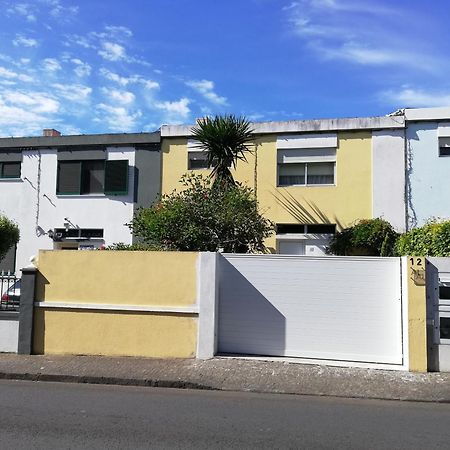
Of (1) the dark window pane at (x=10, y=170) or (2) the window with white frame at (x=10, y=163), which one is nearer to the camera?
(2) the window with white frame at (x=10, y=163)

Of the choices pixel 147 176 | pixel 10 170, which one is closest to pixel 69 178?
pixel 10 170

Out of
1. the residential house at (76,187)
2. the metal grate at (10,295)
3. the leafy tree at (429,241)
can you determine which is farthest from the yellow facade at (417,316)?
the residential house at (76,187)

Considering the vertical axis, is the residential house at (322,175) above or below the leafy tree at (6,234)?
above

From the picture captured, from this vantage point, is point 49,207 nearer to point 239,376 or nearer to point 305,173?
point 305,173

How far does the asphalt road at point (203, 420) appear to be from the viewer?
5047mm

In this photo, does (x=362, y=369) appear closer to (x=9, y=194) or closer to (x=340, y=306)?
(x=340, y=306)

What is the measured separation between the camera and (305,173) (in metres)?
18.2

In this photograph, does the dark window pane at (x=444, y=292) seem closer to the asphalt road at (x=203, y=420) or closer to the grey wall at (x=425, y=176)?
the asphalt road at (x=203, y=420)

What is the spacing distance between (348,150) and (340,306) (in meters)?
9.64

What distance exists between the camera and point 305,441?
16.8 feet

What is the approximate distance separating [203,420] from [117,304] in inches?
167

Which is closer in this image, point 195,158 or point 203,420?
point 203,420

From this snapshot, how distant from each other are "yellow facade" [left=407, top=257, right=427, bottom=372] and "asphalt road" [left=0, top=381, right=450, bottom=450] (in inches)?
63.9

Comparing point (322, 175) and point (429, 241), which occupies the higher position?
point (322, 175)
